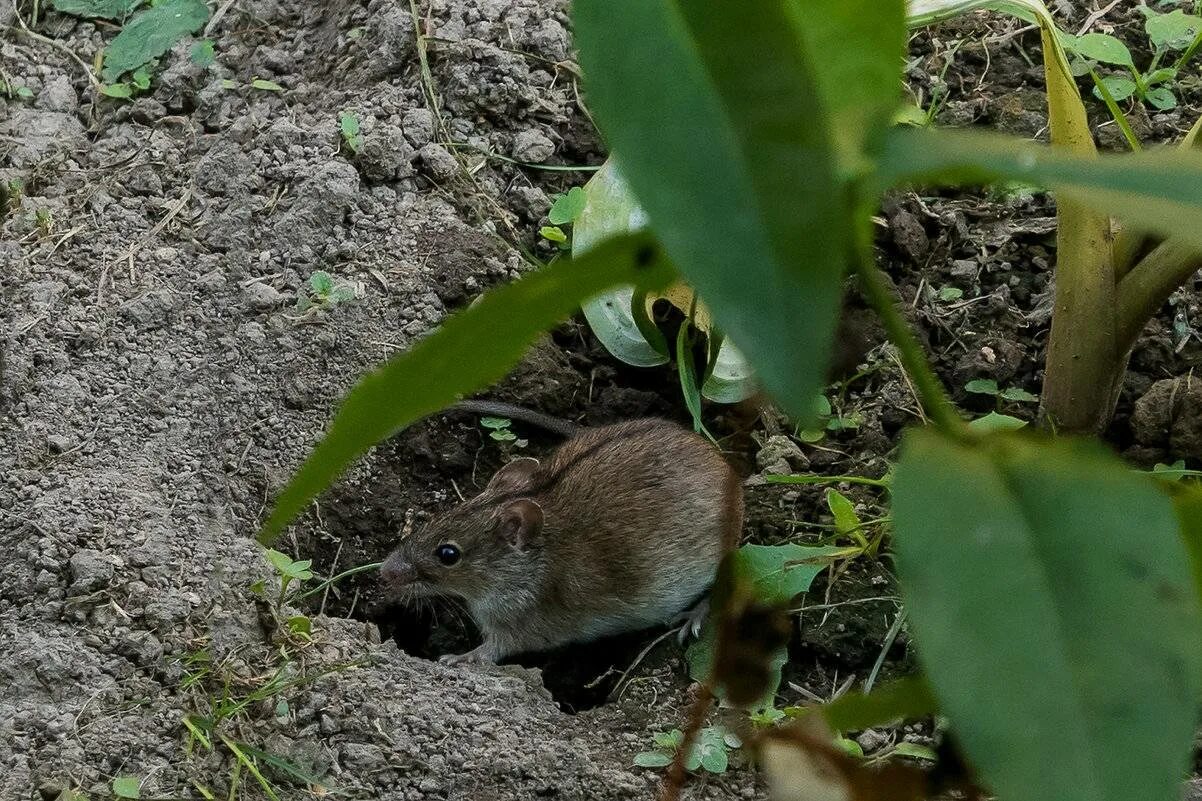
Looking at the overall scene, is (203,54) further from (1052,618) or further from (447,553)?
(1052,618)

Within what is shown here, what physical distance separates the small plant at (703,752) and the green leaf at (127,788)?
0.92m

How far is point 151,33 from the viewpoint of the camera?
4.13 meters

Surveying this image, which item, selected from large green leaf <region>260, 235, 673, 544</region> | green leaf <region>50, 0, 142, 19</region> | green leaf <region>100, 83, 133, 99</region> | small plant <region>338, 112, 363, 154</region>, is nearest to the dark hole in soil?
small plant <region>338, 112, 363, 154</region>

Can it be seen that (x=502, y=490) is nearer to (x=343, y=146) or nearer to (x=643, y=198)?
(x=343, y=146)

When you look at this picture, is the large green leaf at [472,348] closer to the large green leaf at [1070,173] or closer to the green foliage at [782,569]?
the large green leaf at [1070,173]

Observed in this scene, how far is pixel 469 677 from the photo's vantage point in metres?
2.92

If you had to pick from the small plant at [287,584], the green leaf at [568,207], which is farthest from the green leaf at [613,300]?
the small plant at [287,584]

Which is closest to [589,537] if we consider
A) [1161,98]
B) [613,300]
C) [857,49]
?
[613,300]

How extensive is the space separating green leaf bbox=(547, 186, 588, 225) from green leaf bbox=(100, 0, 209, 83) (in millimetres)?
1324

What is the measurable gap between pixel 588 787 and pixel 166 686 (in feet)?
2.76

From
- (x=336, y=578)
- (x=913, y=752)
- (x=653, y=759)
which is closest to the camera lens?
(x=913, y=752)

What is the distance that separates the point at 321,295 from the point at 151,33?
1.25 metres

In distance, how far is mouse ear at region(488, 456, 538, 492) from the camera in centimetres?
366

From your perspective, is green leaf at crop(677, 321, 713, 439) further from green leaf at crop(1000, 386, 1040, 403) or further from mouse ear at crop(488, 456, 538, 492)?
green leaf at crop(1000, 386, 1040, 403)
